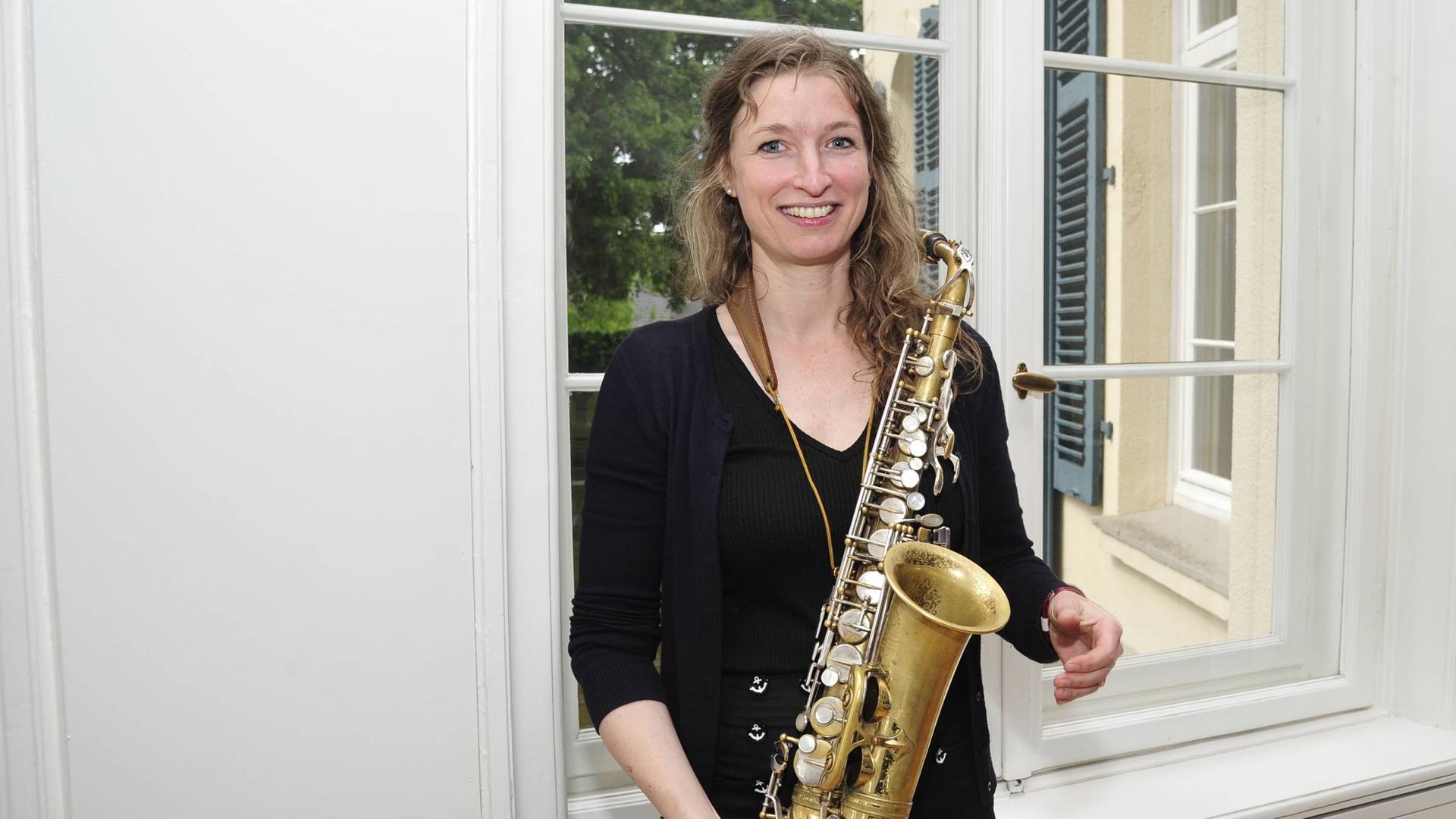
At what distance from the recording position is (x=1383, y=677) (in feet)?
6.86

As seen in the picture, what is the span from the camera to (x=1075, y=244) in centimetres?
189

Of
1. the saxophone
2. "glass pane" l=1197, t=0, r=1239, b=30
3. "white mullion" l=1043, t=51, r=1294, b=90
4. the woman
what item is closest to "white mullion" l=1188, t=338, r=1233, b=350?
"white mullion" l=1043, t=51, r=1294, b=90

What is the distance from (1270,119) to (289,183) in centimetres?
202

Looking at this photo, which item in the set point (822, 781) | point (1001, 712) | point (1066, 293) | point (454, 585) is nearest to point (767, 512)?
point (822, 781)

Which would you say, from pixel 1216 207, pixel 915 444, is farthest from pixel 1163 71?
pixel 915 444

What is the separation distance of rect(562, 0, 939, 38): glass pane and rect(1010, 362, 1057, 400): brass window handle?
2.29ft

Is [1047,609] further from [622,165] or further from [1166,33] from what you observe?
[1166,33]

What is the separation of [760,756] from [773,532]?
0.29 meters

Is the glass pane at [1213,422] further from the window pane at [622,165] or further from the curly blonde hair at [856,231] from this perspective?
the window pane at [622,165]

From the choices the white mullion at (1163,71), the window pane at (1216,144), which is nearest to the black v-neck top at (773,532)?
the white mullion at (1163,71)

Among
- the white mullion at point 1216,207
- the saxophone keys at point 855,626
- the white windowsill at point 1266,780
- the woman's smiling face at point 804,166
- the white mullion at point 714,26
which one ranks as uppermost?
the white mullion at point 714,26

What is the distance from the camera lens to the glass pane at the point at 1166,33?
1.82 m

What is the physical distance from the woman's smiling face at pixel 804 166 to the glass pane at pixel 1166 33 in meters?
0.84

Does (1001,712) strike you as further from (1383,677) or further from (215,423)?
(215,423)
